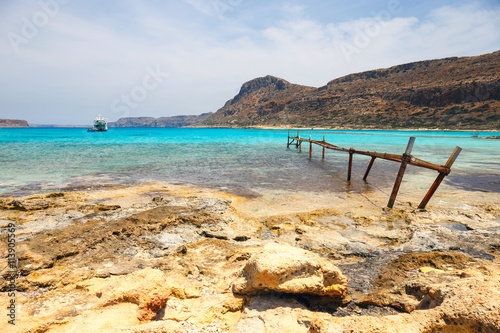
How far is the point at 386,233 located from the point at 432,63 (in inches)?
4967

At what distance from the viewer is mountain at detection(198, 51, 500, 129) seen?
236ft

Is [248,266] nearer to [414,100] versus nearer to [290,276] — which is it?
[290,276]

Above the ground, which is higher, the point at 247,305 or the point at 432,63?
the point at 432,63

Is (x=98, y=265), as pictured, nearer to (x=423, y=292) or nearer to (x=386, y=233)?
(x=423, y=292)

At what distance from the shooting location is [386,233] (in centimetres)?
637

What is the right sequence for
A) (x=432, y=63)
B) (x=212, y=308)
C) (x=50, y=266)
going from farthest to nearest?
(x=432, y=63) < (x=50, y=266) < (x=212, y=308)

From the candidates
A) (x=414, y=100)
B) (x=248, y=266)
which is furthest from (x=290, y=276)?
(x=414, y=100)

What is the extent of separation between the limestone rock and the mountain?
89154mm

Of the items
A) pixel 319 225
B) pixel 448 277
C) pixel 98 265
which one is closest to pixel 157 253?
pixel 98 265

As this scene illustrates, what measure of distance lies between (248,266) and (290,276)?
0.61 metres

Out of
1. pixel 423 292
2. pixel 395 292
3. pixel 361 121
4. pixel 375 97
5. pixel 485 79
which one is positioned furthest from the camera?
pixel 375 97

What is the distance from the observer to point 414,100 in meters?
84.6

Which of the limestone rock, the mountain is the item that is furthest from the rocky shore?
the mountain

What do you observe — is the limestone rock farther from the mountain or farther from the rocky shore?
the mountain
